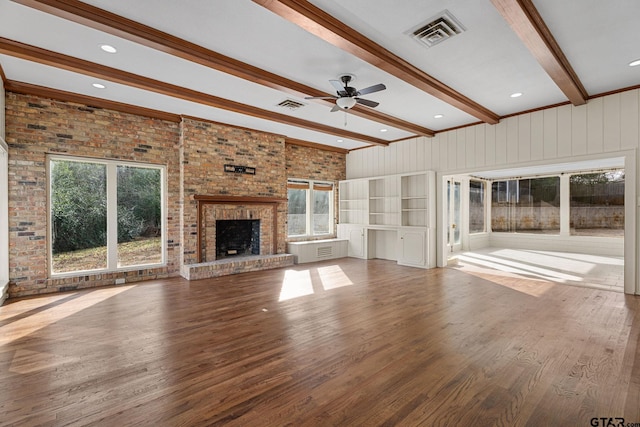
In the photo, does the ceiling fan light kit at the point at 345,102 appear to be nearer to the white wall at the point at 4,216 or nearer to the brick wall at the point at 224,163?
the brick wall at the point at 224,163

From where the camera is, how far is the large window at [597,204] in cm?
869

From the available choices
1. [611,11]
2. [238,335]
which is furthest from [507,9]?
[238,335]

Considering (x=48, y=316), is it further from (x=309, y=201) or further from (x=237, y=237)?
(x=309, y=201)

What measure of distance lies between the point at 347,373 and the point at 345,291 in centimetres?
251

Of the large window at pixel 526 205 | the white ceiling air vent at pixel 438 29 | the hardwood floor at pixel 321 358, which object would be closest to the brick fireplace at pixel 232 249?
the hardwood floor at pixel 321 358

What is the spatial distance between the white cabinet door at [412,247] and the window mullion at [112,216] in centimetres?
584

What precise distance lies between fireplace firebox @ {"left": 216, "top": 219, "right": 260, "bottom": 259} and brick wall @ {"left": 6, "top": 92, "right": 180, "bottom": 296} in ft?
5.51

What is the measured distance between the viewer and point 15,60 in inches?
150

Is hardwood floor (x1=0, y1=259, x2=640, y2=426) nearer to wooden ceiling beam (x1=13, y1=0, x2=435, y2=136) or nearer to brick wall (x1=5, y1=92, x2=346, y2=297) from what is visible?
brick wall (x1=5, y1=92, x2=346, y2=297)

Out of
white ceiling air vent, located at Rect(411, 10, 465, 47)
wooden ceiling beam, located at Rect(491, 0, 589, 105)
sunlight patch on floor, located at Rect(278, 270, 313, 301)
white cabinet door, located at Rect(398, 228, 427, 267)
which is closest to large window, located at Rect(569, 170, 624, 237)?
white cabinet door, located at Rect(398, 228, 427, 267)

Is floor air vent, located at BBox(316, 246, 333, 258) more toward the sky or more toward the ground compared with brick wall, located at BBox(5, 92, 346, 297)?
more toward the ground

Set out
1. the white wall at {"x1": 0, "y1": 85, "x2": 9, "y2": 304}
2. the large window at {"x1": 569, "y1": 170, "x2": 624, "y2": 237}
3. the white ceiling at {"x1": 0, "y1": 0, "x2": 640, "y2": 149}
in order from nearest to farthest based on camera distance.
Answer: the white ceiling at {"x1": 0, "y1": 0, "x2": 640, "y2": 149} → the white wall at {"x1": 0, "y1": 85, "x2": 9, "y2": 304} → the large window at {"x1": 569, "y1": 170, "x2": 624, "y2": 237}

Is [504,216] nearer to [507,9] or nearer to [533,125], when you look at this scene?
[533,125]

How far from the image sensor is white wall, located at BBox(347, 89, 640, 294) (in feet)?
15.7
